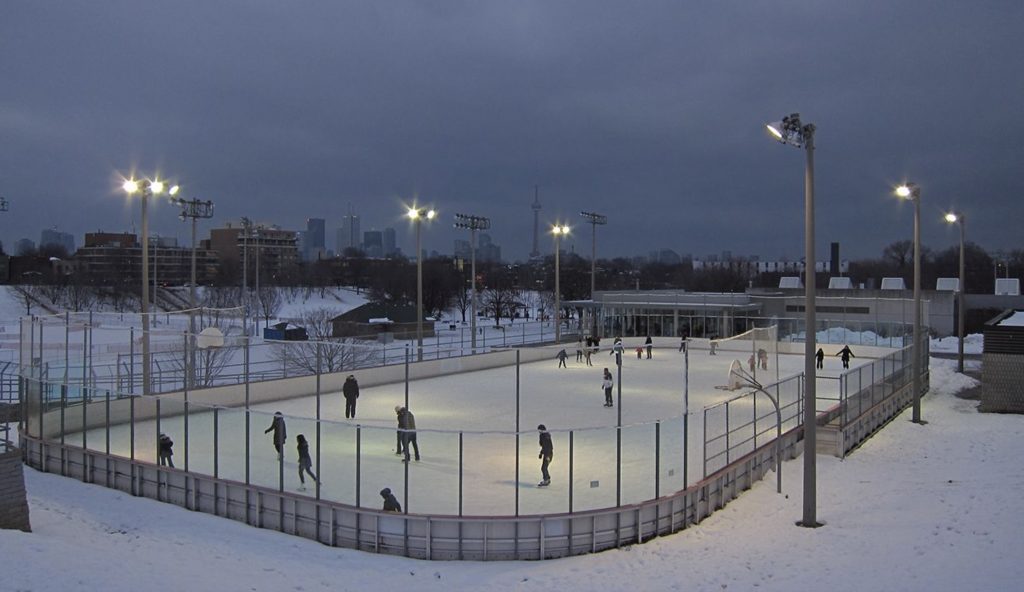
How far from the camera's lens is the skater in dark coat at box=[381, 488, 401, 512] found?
14.7 meters

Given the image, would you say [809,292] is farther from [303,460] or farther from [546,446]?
[303,460]

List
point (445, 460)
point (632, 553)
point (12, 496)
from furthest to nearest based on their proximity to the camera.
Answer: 1. point (445, 460)
2. point (632, 553)
3. point (12, 496)

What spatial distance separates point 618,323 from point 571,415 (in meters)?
33.7

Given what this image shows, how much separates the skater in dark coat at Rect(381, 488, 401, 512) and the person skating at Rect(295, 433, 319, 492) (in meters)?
1.79

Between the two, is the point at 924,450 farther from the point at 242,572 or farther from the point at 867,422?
the point at 242,572

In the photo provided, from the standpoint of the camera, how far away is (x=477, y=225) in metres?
48.9

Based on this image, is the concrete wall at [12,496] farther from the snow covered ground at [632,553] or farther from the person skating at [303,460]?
the person skating at [303,460]

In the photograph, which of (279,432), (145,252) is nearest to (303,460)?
(279,432)

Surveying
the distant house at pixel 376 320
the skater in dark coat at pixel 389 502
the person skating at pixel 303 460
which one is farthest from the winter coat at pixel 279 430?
the distant house at pixel 376 320

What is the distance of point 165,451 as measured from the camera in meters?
17.9

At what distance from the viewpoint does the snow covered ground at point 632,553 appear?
12.1 meters

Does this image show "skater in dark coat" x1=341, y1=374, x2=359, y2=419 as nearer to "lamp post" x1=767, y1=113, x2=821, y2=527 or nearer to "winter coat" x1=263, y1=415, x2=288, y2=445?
"winter coat" x1=263, y1=415, x2=288, y2=445

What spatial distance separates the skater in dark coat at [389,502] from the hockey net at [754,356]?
402 inches

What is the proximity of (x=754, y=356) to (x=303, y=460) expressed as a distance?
1357 centimetres
